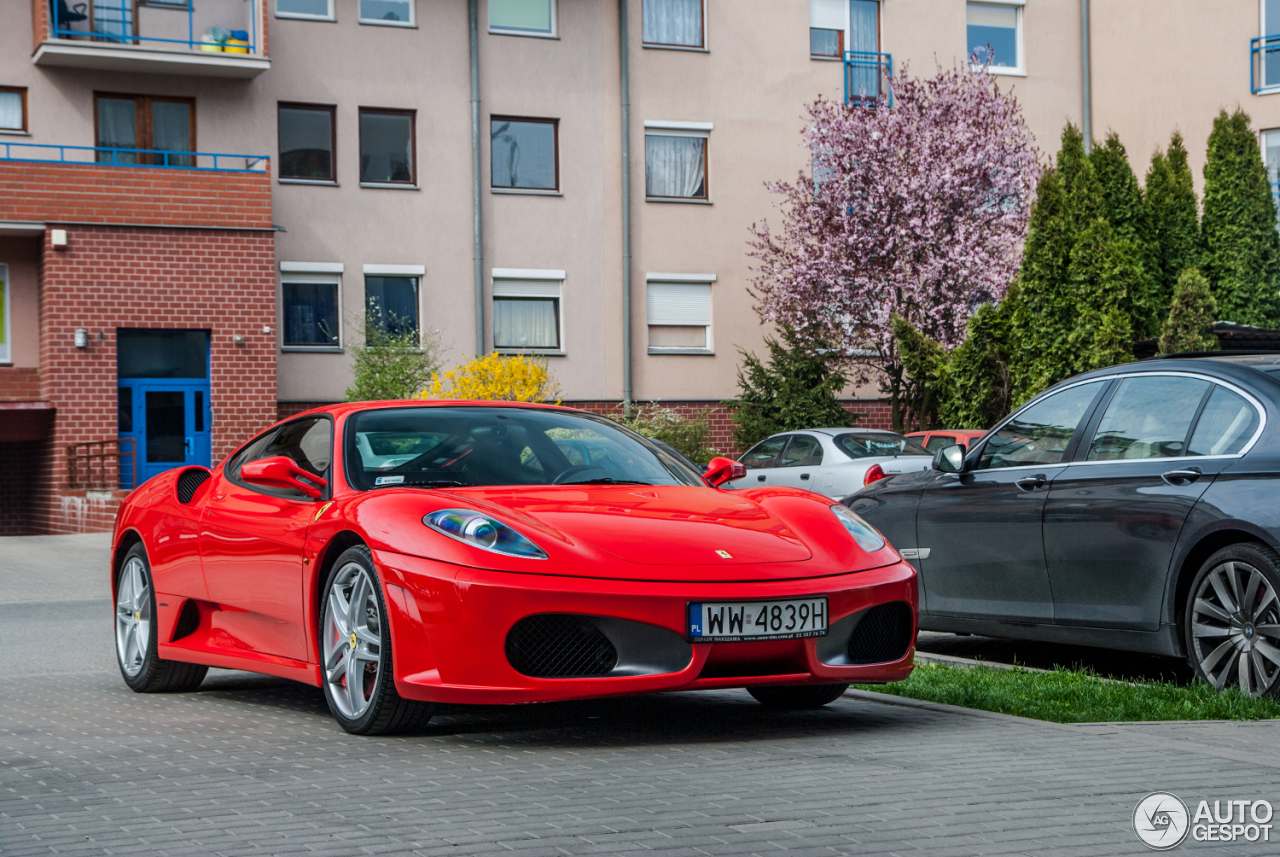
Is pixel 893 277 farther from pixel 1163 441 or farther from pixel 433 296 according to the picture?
A: pixel 1163 441

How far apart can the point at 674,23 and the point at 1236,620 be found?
92.7ft

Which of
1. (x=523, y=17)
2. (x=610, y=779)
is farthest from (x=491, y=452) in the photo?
(x=523, y=17)

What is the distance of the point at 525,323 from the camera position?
32031mm

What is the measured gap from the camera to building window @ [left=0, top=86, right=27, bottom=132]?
28391 mm

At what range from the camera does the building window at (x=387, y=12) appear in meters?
31.0

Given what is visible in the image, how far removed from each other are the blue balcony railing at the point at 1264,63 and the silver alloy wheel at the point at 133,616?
1264 inches

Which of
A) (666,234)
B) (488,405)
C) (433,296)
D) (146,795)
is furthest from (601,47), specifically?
(146,795)

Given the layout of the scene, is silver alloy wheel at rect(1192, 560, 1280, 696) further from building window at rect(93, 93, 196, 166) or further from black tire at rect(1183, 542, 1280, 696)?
building window at rect(93, 93, 196, 166)

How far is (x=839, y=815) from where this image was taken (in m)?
4.14

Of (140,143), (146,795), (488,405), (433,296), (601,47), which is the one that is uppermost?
(601,47)

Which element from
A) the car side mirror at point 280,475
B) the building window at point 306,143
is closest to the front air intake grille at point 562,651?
the car side mirror at point 280,475

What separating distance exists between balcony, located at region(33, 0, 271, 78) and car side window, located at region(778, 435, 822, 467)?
1342 cm

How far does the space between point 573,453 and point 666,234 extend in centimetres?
2662

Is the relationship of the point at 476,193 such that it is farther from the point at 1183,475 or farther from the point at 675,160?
the point at 1183,475
